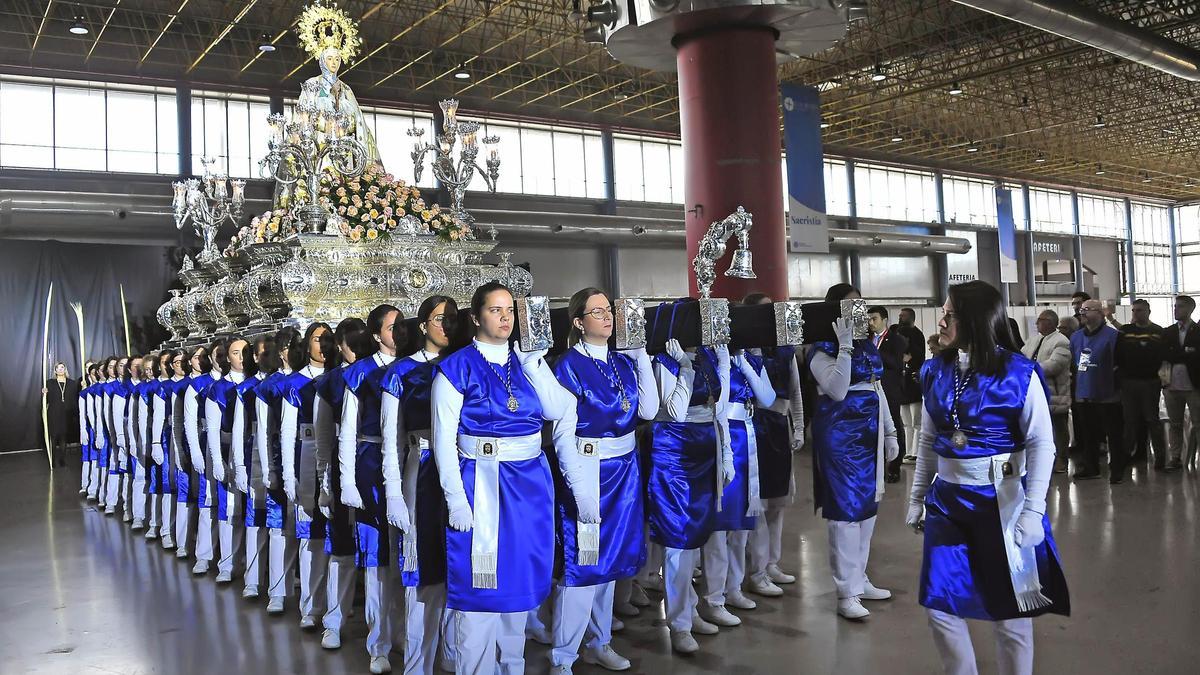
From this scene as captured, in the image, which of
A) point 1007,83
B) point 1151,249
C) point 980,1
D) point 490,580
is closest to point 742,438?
point 490,580

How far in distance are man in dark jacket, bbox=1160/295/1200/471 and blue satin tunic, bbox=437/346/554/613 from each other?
7136 mm

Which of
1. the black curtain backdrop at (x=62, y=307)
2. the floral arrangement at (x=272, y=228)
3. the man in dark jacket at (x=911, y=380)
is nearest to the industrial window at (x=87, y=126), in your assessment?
the black curtain backdrop at (x=62, y=307)

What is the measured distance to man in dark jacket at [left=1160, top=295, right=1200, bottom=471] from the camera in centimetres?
841

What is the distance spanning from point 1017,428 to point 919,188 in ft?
90.1

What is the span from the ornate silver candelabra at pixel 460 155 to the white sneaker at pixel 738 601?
464cm

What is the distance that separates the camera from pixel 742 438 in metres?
4.75

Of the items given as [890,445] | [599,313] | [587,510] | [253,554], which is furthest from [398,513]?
[890,445]

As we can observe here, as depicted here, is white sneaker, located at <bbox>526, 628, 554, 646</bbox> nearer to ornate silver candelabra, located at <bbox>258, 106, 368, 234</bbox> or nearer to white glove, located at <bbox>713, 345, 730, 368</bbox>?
white glove, located at <bbox>713, 345, 730, 368</bbox>

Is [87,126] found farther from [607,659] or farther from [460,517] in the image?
[460,517]

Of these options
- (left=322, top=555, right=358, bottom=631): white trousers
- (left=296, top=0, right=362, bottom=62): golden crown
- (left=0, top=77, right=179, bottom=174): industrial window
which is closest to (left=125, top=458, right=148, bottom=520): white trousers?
(left=296, top=0, right=362, bottom=62): golden crown

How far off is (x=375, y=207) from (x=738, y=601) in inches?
204

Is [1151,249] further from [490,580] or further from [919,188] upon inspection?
[490,580]

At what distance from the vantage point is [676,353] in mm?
4461

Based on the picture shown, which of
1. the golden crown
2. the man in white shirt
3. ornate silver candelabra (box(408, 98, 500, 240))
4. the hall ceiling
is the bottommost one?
the man in white shirt
